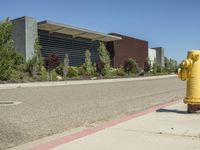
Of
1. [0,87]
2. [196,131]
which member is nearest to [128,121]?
[196,131]

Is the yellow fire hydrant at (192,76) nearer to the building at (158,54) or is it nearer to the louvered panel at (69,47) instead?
the louvered panel at (69,47)

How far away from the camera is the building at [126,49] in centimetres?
6450

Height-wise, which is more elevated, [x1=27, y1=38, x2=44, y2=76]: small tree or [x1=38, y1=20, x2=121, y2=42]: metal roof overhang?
[x1=38, y1=20, x2=121, y2=42]: metal roof overhang

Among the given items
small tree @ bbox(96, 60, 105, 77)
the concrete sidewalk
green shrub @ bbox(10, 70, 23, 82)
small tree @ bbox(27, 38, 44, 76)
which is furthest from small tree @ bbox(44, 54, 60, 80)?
the concrete sidewalk

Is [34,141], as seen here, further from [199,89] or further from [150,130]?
[199,89]

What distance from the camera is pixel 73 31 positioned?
53.2 meters

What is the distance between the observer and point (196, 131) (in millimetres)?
7762

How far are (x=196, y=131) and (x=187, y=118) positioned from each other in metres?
1.87

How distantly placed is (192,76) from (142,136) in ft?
12.0

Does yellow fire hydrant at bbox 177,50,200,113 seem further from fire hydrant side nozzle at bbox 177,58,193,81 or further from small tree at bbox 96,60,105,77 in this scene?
small tree at bbox 96,60,105,77

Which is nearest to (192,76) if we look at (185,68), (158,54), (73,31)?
(185,68)

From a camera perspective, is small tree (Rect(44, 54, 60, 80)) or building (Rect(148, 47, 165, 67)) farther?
building (Rect(148, 47, 165, 67))

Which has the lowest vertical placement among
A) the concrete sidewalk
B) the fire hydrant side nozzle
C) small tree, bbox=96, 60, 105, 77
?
the concrete sidewalk

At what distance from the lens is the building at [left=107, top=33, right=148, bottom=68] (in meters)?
64.5
